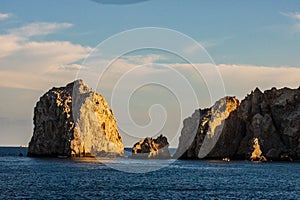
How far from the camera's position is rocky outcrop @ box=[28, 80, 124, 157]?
182750mm

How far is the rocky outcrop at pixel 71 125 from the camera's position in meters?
183

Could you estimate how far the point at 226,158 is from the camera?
181625 mm

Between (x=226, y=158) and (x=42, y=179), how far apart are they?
98479 mm

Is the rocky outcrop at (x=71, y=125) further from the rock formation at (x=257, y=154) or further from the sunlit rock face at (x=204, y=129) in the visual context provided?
the rock formation at (x=257, y=154)

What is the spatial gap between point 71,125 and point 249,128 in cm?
5935

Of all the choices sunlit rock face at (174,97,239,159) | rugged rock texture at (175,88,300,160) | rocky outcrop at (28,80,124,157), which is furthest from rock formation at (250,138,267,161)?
rocky outcrop at (28,80,124,157)

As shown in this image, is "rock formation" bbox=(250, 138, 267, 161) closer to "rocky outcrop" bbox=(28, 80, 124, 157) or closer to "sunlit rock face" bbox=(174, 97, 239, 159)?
"sunlit rock face" bbox=(174, 97, 239, 159)

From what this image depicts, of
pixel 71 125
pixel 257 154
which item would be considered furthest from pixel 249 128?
pixel 71 125

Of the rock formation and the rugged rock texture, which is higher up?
the rugged rock texture

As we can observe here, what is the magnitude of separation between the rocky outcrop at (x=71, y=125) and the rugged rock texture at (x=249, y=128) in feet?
102

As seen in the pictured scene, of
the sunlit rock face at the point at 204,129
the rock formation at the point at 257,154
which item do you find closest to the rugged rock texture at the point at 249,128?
the sunlit rock face at the point at 204,129

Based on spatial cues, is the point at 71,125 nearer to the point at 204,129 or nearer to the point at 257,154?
the point at 204,129

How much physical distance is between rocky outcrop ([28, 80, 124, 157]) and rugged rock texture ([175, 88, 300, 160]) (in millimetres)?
31101

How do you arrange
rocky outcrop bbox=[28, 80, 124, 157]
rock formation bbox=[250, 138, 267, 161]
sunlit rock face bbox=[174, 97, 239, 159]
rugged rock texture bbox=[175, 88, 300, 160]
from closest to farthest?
rock formation bbox=[250, 138, 267, 161] < rugged rock texture bbox=[175, 88, 300, 160] < rocky outcrop bbox=[28, 80, 124, 157] < sunlit rock face bbox=[174, 97, 239, 159]
